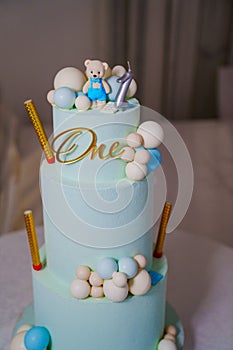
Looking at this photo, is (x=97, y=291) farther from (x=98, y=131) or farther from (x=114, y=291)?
(x=98, y=131)

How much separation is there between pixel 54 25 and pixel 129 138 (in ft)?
6.05

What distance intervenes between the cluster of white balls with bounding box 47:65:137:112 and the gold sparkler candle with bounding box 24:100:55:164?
0.12ft

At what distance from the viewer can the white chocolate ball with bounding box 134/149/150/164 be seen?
0.85 metres

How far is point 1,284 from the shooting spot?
1200mm

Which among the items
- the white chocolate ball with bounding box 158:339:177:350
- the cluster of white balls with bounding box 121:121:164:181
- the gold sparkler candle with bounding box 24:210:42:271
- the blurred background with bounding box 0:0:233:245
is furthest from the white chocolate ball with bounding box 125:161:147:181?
the blurred background with bounding box 0:0:233:245

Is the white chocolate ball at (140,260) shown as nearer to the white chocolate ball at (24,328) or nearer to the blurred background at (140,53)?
the white chocolate ball at (24,328)

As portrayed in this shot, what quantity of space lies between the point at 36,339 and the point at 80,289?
14cm

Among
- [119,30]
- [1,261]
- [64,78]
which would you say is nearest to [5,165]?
[1,261]

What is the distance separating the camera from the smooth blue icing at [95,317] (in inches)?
35.7

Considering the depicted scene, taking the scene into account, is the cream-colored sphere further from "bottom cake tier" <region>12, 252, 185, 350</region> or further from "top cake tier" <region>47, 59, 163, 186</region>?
"bottom cake tier" <region>12, 252, 185, 350</region>

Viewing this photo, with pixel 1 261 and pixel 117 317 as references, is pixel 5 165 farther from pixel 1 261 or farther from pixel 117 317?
pixel 117 317

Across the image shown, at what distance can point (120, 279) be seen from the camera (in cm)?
86

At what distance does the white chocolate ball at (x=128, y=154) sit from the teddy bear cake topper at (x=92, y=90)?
0.07m

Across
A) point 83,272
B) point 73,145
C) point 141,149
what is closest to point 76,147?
point 73,145
